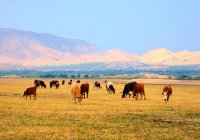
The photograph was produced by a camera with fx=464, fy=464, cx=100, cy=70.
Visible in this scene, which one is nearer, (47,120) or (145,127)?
(145,127)

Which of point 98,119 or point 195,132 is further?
point 98,119

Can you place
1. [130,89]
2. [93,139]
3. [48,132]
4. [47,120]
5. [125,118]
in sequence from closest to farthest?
1. [93,139]
2. [48,132]
3. [47,120]
4. [125,118]
5. [130,89]

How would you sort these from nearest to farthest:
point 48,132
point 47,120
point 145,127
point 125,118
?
point 48,132
point 145,127
point 47,120
point 125,118

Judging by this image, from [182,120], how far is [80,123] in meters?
6.09

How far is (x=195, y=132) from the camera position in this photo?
21.6 meters

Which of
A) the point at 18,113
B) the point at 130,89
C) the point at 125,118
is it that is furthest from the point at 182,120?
the point at 130,89


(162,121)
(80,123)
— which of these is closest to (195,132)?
(162,121)

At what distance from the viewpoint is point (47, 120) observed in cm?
2533

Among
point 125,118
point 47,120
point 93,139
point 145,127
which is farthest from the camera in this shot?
point 125,118

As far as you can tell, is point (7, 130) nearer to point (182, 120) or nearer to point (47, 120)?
point (47, 120)

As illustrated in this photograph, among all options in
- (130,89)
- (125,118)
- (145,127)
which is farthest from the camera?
(130,89)

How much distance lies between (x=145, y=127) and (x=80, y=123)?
3455 mm

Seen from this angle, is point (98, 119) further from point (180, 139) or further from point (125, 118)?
point (180, 139)

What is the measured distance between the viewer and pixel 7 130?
69.4 feet
